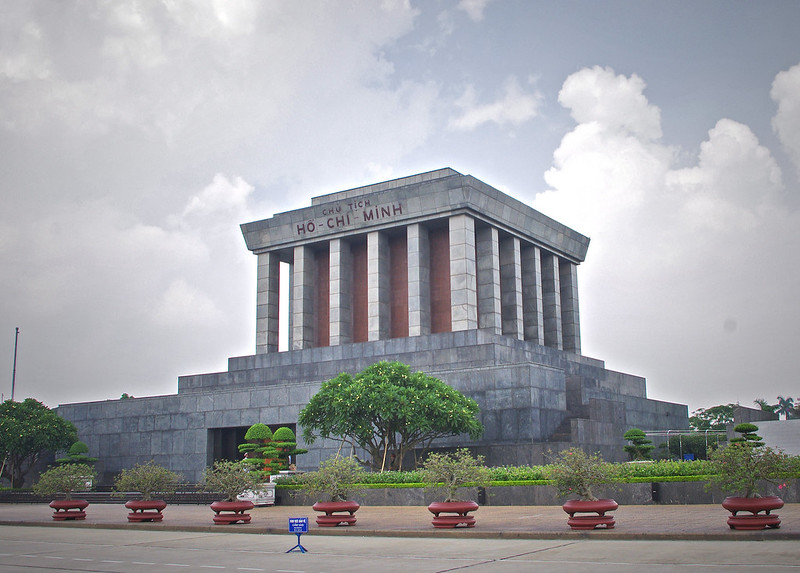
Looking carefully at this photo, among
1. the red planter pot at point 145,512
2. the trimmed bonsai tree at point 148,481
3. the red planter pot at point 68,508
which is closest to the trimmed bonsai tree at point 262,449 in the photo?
the trimmed bonsai tree at point 148,481

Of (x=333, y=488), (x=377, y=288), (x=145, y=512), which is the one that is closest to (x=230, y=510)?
(x=333, y=488)

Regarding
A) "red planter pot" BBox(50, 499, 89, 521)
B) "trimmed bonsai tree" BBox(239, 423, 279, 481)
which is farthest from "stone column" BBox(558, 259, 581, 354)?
"red planter pot" BBox(50, 499, 89, 521)

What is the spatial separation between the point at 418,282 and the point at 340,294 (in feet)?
17.4

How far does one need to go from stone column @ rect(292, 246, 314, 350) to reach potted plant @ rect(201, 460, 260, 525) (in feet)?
82.7

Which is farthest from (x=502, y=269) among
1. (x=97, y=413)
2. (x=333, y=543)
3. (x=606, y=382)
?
(x=333, y=543)

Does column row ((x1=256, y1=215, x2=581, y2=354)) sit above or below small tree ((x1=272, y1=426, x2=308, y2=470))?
above

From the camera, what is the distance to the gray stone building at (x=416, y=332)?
34.7 m

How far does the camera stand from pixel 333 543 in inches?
683

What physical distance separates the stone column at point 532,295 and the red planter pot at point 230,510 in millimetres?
29991

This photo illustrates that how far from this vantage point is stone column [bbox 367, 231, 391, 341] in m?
44.5

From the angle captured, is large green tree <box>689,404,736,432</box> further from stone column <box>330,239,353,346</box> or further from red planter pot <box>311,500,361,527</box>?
red planter pot <box>311,500,361,527</box>

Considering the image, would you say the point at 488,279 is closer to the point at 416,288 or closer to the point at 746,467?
the point at 416,288

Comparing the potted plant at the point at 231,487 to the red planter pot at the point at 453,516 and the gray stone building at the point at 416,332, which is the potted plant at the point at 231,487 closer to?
the red planter pot at the point at 453,516

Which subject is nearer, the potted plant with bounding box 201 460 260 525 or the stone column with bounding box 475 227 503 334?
the potted plant with bounding box 201 460 260 525
